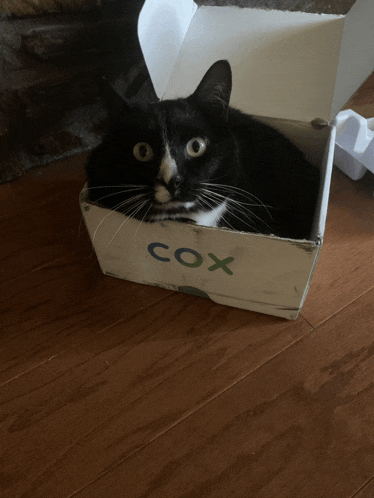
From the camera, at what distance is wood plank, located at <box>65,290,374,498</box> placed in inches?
23.1

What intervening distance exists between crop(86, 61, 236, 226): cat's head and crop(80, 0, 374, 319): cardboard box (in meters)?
0.04

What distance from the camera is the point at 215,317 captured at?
0.79 m

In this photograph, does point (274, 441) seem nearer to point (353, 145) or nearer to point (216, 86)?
point (216, 86)

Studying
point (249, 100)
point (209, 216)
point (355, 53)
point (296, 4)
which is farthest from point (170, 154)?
point (296, 4)

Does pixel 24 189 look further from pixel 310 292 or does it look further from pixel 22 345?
pixel 310 292

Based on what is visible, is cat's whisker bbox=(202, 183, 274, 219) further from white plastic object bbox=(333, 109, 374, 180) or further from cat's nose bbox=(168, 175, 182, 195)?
white plastic object bbox=(333, 109, 374, 180)

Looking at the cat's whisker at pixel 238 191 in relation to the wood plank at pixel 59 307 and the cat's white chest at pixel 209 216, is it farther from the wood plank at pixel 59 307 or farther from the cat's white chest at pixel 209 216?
the wood plank at pixel 59 307

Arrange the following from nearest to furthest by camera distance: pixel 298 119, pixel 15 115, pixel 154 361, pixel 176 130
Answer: pixel 176 130
pixel 154 361
pixel 298 119
pixel 15 115

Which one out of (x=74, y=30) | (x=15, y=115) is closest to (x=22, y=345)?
(x=15, y=115)

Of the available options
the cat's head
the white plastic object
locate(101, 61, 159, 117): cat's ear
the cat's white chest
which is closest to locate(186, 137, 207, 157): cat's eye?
the cat's head

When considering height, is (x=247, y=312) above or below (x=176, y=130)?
below

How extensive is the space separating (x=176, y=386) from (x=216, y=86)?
1.77ft

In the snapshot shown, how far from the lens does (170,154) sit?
0.58 m

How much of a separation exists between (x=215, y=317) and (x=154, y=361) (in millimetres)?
158
